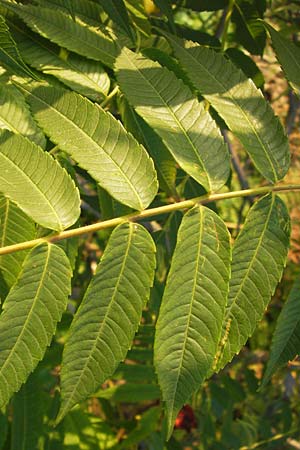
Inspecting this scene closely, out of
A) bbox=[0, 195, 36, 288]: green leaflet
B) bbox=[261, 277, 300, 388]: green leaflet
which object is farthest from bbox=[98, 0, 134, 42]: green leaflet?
bbox=[261, 277, 300, 388]: green leaflet

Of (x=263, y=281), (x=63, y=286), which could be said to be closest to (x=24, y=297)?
(x=63, y=286)

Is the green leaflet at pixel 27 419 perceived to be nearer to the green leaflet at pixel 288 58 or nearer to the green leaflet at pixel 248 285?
the green leaflet at pixel 248 285

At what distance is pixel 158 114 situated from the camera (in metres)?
0.87

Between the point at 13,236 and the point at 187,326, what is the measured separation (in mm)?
236

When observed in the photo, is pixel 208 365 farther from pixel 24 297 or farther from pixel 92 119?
pixel 92 119

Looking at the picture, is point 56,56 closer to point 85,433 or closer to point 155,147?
point 155,147

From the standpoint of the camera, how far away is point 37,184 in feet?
2.56

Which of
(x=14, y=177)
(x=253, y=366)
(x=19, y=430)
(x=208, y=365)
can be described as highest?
(x=14, y=177)

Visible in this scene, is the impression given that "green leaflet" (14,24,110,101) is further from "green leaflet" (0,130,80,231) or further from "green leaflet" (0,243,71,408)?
"green leaflet" (0,243,71,408)

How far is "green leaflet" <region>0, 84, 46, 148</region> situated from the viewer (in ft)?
2.70

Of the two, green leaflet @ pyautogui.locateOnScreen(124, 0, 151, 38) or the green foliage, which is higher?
green leaflet @ pyautogui.locateOnScreen(124, 0, 151, 38)

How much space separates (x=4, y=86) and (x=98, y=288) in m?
0.29

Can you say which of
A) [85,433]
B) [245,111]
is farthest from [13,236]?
[85,433]

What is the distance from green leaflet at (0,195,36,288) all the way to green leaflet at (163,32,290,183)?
0.30m
